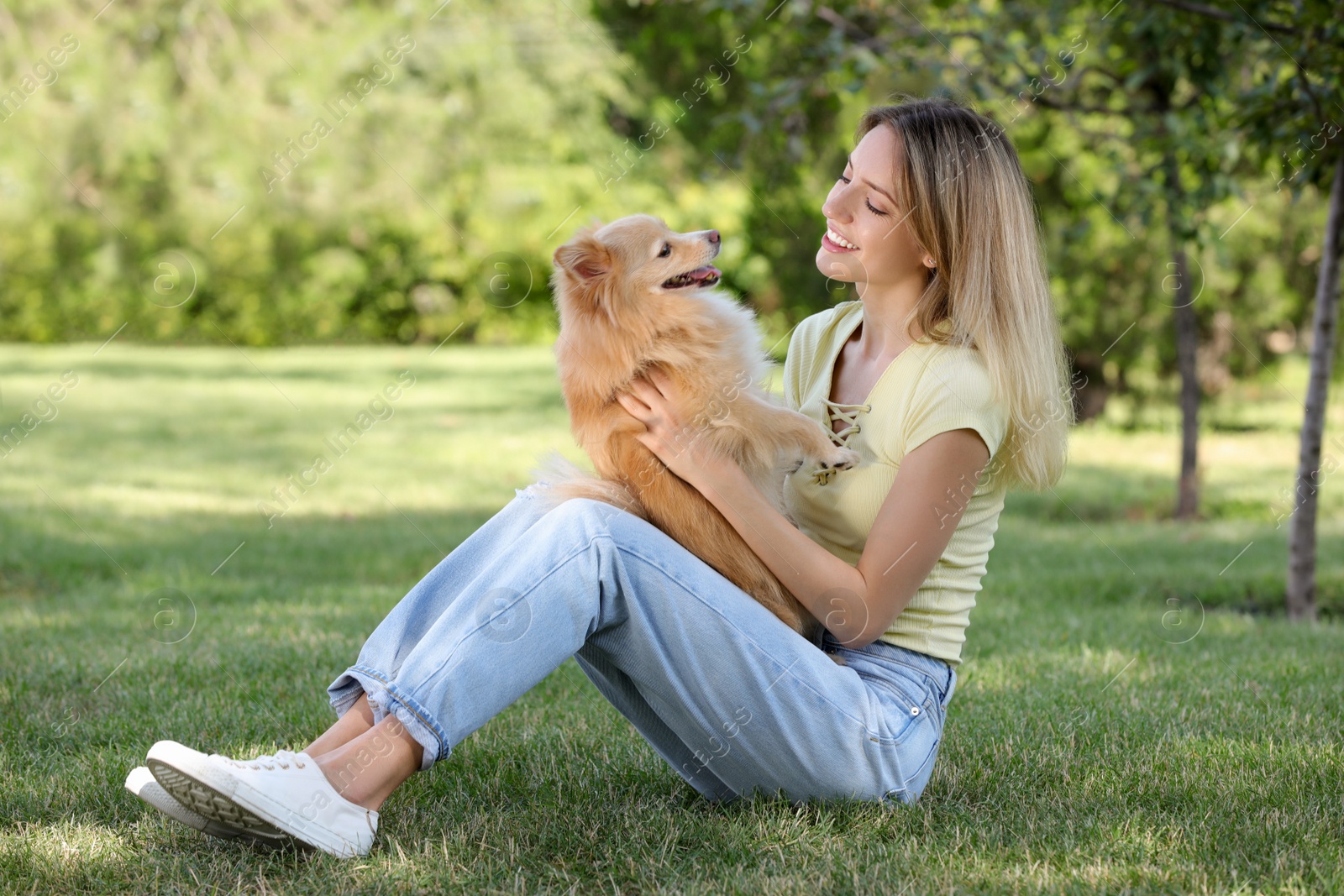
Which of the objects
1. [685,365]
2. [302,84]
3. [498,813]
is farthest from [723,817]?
[302,84]

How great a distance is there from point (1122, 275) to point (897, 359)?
858 centimetres

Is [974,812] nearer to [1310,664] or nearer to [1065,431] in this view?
[1065,431]

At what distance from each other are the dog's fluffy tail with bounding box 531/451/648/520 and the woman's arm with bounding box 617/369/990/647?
195mm

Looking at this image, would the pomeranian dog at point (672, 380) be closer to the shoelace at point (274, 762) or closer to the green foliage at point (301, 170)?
the shoelace at point (274, 762)

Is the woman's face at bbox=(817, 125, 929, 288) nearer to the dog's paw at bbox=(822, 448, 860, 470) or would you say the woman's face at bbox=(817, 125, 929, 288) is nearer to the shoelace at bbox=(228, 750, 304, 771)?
the dog's paw at bbox=(822, 448, 860, 470)

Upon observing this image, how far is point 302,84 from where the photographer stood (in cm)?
1605

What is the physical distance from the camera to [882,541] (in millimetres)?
2146

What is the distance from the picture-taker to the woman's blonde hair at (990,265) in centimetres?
228

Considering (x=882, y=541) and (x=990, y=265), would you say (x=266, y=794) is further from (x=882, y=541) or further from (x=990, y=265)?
(x=990, y=265)

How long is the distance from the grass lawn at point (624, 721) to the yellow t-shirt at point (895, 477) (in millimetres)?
399

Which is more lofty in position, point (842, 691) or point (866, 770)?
point (842, 691)

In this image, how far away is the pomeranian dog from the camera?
2277 millimetres

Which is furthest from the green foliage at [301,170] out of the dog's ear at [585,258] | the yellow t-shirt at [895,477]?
the yellow t-shirt at [895,477]

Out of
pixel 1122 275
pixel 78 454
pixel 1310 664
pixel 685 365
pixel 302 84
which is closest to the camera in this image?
pixel 685 365
